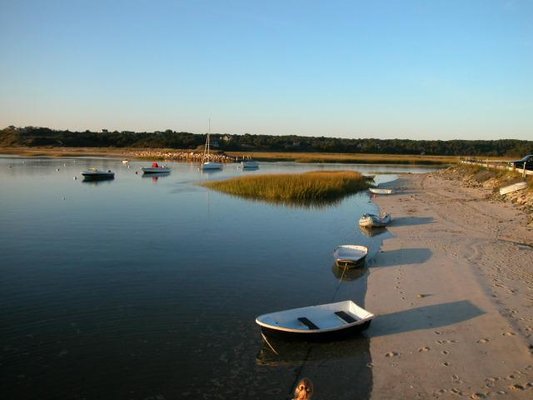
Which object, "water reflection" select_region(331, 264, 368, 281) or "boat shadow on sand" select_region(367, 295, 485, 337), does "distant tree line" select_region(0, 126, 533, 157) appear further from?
"boat shadow on sand" select_region(367, 295, 485, 337)

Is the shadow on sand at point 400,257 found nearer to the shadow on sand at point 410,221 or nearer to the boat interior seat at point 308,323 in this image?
the shadow on sand at point 410,221

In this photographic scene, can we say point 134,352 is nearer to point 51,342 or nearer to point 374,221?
point 51,342

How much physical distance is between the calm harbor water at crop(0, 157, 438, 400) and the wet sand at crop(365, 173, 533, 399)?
0.80 meters

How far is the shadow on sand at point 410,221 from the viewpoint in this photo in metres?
27.7

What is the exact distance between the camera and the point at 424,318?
12547mm

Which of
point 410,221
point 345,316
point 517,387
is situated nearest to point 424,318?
point 345,316

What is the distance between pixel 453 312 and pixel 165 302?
26.6ft

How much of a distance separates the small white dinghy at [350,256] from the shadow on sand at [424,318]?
15.0ft

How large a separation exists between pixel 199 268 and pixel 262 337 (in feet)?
21.5

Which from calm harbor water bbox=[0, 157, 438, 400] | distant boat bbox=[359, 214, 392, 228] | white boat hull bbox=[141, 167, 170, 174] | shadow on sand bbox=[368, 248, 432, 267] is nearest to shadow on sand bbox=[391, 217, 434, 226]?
distant boat bbox=[359, 214, 392, 228]

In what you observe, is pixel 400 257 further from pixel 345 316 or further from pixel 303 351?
pixel 303 351

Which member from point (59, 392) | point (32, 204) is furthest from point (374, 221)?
point (32, 204)

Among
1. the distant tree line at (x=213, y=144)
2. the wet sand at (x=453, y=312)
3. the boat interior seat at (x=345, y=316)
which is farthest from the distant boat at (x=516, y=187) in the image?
the distant tree line at (x=213, y=144)

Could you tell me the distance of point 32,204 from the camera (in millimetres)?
33312
